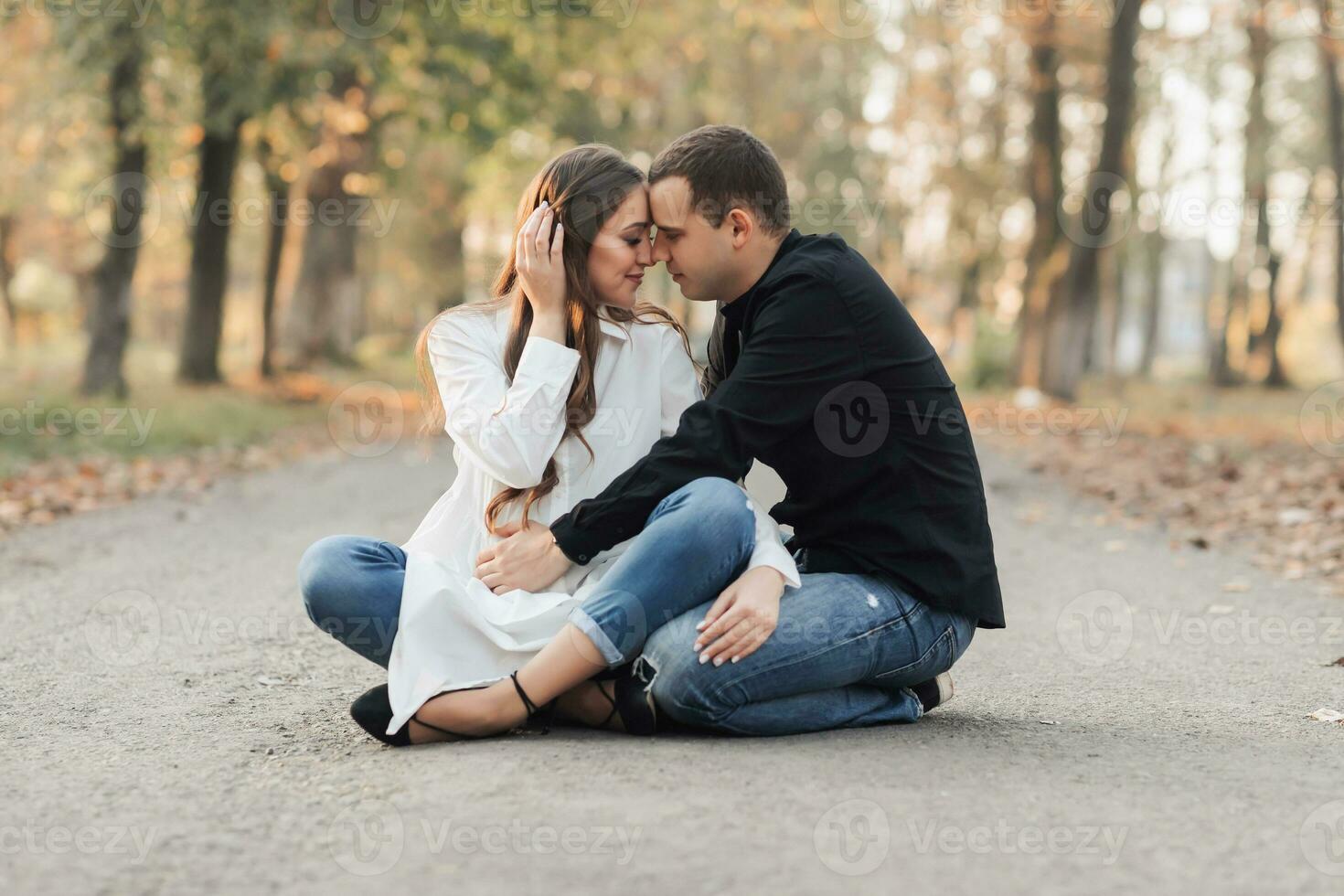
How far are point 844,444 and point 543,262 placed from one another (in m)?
1.00

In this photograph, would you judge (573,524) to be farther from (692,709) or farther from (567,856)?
(567,856)

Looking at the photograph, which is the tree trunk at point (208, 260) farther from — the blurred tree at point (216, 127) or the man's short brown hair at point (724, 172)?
the man's short brown hair at point (724, 172)

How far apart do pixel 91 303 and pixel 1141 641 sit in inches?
511

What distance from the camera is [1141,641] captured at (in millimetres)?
5473

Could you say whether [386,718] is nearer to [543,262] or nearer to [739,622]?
[739,622]

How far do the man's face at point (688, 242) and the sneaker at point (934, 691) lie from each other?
4.24 feet

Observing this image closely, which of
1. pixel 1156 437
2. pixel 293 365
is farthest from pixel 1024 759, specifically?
pixel 293 365

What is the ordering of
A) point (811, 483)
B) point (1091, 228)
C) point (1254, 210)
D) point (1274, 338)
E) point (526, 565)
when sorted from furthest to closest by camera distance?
point (1274, 338) < point (1254, 210) < point (1091, 228) < point (811, 483) < point (526, 565)
